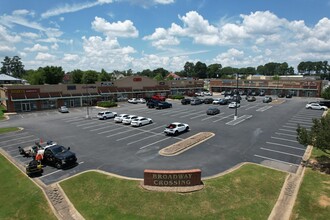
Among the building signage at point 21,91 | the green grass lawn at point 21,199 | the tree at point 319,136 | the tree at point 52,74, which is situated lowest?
the green grass lawn at point 21,199

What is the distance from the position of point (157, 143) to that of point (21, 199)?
13.8 m

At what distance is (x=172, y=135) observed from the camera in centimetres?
2925

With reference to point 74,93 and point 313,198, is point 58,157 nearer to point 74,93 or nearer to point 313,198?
point 313,198

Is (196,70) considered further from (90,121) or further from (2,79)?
(90,121)

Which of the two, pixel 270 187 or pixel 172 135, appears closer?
pixel 270 187

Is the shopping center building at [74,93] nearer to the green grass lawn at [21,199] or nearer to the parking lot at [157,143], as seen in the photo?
the parking lot at [157,143]

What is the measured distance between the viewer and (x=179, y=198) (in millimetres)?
14852

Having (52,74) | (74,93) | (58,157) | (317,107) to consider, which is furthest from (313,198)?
(52,74)

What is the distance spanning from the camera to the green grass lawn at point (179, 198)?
13.5m

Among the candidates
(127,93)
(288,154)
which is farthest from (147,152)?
(127,93)

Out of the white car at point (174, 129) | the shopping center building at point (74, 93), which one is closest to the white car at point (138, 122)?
the white car at point (174, 129)

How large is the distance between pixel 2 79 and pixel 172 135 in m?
102

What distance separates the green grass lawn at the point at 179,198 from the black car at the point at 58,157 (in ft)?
8.48

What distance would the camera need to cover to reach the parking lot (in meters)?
19.9
